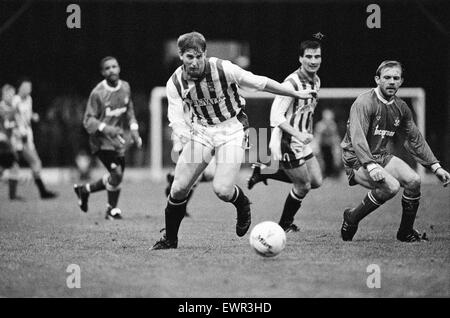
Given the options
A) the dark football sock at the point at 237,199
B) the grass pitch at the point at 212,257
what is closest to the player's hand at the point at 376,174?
the grass pitch at the point at 212,257

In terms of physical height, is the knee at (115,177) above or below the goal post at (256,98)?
below

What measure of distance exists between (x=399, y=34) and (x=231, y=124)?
12.9m

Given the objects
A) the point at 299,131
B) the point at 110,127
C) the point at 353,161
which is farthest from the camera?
the point at 110,127

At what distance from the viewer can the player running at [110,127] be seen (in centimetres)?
1054

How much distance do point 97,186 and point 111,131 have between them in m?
0.81

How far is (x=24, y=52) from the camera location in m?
20.9

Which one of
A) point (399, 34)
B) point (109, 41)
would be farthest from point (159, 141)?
point (399, 34)

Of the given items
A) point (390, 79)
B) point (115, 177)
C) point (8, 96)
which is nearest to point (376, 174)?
point (390, 79)

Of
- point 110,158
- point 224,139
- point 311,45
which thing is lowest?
point 110,158

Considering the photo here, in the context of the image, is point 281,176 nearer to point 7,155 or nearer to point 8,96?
point 7,155

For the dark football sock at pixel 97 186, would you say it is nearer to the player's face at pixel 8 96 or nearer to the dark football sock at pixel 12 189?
the dark football sock at pixel 12 189

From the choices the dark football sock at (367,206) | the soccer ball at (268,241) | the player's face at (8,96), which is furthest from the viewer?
the player's face at (8,96)

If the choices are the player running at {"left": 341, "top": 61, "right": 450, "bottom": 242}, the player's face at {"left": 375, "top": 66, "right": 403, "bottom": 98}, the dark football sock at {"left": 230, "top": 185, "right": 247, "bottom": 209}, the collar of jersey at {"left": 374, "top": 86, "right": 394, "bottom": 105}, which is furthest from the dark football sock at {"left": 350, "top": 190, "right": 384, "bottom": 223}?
the dark football sock at {"left": 230, "top": 185, "right": 247, "bottom": 209}

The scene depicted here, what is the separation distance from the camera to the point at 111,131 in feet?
34.6
